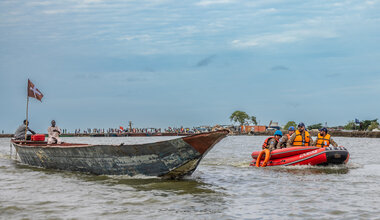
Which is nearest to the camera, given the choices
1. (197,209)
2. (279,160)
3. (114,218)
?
(114,218)

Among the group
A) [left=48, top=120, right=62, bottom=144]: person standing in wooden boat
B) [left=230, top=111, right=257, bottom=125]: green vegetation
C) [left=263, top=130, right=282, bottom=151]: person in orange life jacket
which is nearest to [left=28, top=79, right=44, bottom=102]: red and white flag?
[left=48, top=120, right=62, bottom=144]: person standing in wooden boat

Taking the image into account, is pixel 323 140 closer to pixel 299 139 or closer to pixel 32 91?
pixel 299 139

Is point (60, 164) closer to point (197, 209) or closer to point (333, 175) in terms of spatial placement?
point (197, 209)

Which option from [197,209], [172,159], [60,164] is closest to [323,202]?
[197,209]

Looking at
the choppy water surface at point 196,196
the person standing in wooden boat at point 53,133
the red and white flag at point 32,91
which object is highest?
the red and white flag at point 32,91

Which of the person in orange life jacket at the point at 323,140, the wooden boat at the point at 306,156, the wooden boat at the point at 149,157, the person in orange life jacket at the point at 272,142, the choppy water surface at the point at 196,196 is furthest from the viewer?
the person in orange life jacket at the point at 272,142

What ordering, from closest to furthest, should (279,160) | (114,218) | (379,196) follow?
(114,218)
(379,196)
(279,160)

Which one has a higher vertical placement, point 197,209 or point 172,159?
point 172,159

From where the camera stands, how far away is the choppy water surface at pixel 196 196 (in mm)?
8547

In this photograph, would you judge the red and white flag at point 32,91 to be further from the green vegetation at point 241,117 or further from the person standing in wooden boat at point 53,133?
the green vegetation at point 241,117

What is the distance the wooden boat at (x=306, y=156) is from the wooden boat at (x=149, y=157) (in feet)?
20.0

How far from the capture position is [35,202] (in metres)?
9.85

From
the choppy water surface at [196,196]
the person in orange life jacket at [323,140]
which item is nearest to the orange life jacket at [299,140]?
the person in orange life jacket at [323,140]

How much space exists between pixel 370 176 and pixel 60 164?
11.5 meters
